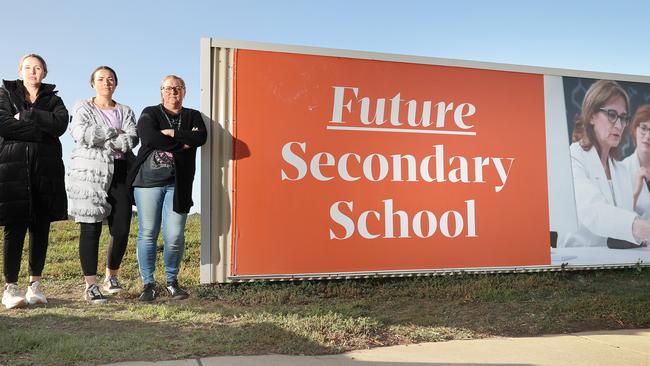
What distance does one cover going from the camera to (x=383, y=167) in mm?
5469

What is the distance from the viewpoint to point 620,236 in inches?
253

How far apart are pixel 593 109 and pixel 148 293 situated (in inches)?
205

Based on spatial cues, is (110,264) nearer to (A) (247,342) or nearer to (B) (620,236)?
(A) (247,342)

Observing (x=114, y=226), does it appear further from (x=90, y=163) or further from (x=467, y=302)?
(x=467, y=302)

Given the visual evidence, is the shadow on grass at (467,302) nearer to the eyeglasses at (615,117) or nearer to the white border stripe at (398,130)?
the white border stripe at (398,130)

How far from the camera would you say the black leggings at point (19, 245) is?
180 inches

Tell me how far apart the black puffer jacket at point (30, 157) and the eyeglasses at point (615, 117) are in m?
5.75

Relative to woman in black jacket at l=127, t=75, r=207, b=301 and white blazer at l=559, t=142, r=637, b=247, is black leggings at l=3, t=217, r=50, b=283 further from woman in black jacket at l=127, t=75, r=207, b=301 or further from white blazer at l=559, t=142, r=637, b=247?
white blazer at l=559, t=142, r=637, b=247

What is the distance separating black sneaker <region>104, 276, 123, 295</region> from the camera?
5047 millimetres

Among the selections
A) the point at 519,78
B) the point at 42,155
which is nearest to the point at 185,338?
the point at 42,155

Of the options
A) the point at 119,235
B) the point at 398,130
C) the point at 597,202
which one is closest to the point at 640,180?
the point at 597,202

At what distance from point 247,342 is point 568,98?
461 cm

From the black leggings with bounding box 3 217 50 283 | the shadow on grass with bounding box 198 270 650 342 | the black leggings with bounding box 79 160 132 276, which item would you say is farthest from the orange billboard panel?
the black leggings with bounding box 3 217 50 283

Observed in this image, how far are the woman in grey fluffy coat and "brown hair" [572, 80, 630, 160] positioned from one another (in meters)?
4.79
